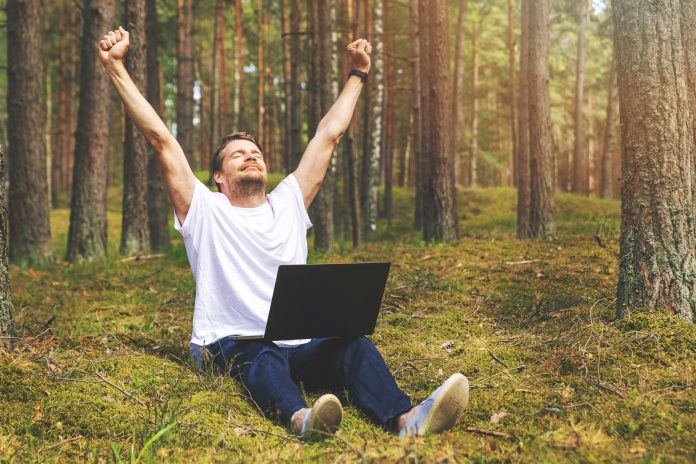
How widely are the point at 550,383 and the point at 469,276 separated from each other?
3.34m

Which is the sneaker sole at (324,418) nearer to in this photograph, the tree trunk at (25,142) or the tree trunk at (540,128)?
the tree trunk at (540,128)

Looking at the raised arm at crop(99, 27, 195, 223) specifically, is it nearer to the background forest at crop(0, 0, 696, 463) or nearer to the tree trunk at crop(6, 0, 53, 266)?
the background forest at crop(0, 0, 696, 463)

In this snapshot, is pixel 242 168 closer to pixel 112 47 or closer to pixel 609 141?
pixel 112 47

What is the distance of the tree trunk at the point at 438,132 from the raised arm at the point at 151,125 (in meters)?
7.53

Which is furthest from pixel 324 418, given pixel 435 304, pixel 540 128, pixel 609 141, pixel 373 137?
pixel 609 141

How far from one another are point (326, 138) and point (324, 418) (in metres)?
2.21

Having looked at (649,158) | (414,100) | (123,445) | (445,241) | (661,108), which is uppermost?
(414,100)

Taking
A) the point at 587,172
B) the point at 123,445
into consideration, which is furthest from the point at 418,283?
the point at 587,172

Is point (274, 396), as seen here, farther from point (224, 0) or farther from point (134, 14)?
point (224, 0)

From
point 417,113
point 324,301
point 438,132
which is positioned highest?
point 417,113

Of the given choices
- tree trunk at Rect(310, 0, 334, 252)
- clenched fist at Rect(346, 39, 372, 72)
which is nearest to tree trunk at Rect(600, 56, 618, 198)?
tree trunk at Rect(310, 0, 334, 252)

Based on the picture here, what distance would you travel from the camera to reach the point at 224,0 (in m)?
22.9

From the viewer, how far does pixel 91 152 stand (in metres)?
10.7

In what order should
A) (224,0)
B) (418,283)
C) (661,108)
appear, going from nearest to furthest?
(661,108) → (418,283) → (224,0)
